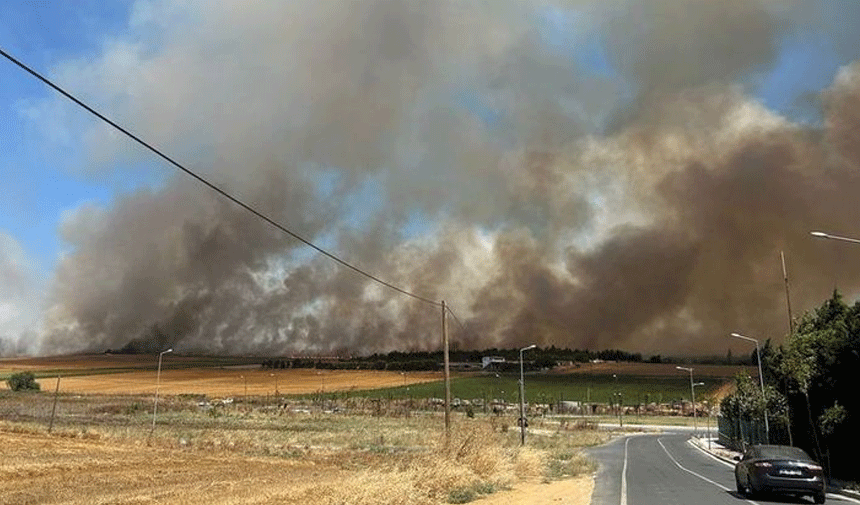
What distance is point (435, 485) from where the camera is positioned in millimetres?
25172

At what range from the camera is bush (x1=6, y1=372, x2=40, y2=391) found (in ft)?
474

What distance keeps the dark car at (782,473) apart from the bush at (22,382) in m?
150

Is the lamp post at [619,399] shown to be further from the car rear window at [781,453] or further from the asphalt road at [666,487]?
the car rear window at [781,453]

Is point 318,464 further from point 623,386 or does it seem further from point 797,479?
point 623,386

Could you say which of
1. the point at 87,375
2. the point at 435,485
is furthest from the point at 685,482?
the point at 87,375

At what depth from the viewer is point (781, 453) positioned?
2583 centimetres

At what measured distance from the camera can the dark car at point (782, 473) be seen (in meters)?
24.1

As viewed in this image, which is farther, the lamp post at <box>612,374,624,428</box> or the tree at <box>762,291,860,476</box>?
the lamp post at <box>612,374,624,428</box>

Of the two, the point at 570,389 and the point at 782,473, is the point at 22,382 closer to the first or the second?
the point at 570,389

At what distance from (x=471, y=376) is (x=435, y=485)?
174861 mm

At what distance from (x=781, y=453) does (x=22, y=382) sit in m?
154

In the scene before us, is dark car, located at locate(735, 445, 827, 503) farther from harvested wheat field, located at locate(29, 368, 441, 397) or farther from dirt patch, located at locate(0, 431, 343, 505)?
harvested wheat field, located at locate(29, 368, 441, 397)

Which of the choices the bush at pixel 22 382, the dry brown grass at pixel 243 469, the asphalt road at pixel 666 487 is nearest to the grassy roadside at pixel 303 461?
the dry brown grass at pixel 243 469

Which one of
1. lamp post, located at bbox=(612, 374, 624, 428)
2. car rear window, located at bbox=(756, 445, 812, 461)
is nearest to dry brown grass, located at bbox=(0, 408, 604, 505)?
car rear window, located at bbox=(756, 445, 812, 461)
